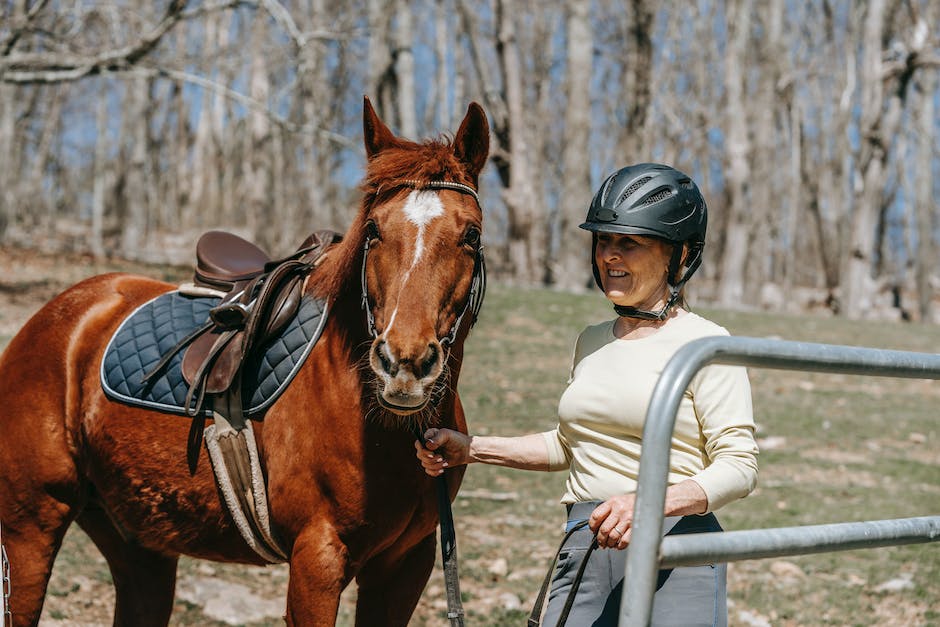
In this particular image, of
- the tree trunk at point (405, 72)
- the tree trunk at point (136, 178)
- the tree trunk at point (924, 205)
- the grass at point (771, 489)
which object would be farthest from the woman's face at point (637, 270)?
the tree trunk at point (924, 205)

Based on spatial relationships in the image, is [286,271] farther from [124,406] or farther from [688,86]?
→ [688,86]

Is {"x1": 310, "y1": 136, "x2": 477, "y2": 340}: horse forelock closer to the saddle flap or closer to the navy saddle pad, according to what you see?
the navy saddle pad

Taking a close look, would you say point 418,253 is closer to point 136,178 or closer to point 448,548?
point 448,548

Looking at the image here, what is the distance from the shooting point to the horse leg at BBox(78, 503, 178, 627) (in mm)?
3711

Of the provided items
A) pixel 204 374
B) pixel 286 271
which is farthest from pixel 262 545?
pixel 286 271

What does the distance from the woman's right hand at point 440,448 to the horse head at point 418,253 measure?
197 mm

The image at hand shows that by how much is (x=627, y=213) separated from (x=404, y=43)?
16211 millimetres

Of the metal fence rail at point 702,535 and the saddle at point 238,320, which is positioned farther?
the saddle at point 238,320

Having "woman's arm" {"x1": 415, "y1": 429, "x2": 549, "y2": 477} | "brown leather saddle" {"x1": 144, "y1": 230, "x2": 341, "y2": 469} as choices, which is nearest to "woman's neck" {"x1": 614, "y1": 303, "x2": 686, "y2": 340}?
"woman's arm" {"x1": 415, "y1": 429, "x2": 549, "y2": 477}

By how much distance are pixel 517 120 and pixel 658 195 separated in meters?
16.1

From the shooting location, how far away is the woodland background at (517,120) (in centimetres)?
1373

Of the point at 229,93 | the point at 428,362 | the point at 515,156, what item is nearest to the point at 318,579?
the point at 428,362

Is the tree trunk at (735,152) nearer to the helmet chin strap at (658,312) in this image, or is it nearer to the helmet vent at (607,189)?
the helmet vent at (607,189)

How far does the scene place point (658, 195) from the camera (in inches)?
94.7
